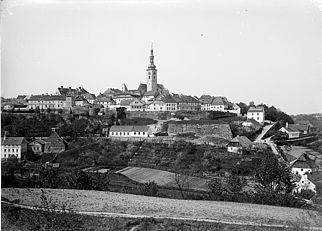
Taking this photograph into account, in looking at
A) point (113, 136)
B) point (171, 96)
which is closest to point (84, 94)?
point (171, 96)

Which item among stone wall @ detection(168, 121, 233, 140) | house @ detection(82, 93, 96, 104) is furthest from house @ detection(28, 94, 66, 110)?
stone wall @ detection(168, 121, 233, 140)

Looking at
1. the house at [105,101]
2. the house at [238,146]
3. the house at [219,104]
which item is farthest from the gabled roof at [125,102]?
the house at [238,146]

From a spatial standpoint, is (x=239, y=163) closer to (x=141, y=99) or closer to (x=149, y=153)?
(x=149, y=153)

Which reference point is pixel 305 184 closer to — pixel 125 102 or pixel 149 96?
pixel 125 102

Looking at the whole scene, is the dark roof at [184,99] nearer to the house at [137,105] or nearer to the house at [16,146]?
the house at [137,105]

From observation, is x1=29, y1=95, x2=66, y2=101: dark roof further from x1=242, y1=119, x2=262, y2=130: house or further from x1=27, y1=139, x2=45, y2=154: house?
x1=242, y1=119, x2=262, y2=130: house

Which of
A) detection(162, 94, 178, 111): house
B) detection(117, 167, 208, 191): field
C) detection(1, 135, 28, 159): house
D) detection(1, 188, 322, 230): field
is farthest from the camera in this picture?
detection(162, 94, 178, 111): house

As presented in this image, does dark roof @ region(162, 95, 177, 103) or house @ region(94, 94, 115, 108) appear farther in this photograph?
house @ region(94, 94, 115, 108)
